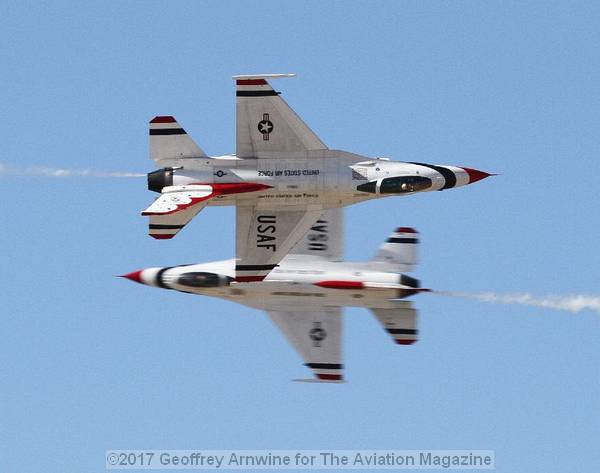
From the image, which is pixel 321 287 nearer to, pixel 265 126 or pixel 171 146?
pixel 265 126

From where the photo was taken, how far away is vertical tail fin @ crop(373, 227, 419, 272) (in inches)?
1704

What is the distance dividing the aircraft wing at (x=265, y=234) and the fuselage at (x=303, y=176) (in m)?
0.47

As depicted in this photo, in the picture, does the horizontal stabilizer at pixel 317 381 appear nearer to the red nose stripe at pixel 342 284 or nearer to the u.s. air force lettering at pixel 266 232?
the red nose stripe at pixel 342 284

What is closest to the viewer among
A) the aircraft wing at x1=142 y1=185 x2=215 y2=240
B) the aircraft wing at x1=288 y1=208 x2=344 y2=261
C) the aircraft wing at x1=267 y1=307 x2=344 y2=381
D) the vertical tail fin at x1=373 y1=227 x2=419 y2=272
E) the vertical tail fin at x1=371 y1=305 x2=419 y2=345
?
the aircraft wing at x1=142 y1=185 x2=215 y2=240

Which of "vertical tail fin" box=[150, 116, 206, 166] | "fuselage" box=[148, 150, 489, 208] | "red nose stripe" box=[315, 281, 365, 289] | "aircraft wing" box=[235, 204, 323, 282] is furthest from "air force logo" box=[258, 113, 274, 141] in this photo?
"red nose stripe" box=[315, 281, 365, 289]

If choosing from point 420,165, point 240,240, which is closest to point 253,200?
point 240,240

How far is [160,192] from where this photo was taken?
38719 mm

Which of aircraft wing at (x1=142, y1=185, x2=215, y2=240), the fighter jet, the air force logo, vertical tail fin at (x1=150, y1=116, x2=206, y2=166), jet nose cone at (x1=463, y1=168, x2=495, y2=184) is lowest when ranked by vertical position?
the fighter jet

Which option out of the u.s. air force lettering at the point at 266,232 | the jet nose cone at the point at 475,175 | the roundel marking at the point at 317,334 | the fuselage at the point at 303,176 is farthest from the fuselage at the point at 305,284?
the jet nose cone at the point at 475,175

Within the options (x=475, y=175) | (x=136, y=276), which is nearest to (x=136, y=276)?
(x=136, y=276)

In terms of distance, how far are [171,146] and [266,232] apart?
3550 millimetres

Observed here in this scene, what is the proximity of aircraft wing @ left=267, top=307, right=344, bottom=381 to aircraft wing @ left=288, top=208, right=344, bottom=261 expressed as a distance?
5.54 ft

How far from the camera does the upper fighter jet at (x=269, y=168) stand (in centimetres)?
3888

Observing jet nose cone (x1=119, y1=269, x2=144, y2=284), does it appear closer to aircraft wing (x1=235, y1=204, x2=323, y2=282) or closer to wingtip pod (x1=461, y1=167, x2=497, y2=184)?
aircraft wing (x1=235, y1=204, x2=323, y2=282)
